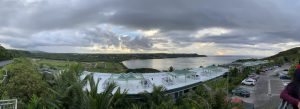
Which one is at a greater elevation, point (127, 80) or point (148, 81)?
point (127, 80)

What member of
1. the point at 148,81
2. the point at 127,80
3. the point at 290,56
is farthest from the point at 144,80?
the point at 290,56

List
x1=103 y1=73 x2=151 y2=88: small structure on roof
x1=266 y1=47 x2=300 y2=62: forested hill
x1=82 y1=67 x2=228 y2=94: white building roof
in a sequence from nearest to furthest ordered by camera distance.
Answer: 1. x1=82 y1=67 x2=228 y2=94: white building roof
2. x1=103 y1=73 x2=151 y2=88: small structure on roof
3. x1=266 y1=47 x2=300 y2=62: forested hill

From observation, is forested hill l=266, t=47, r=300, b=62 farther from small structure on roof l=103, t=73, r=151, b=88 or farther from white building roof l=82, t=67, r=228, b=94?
small structure on roof l=103, t=73, r=151, b=88

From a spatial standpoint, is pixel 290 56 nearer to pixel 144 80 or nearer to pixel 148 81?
pixel 148 81

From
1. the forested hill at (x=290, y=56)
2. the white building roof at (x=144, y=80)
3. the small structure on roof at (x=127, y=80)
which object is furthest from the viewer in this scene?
the forested hill at (x=290, y=56)

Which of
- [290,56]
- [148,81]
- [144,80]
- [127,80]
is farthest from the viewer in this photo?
[290,56]

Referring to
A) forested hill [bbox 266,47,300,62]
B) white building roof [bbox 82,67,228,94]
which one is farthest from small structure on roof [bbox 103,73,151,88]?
forested hill [bbox 266,47,300,62]

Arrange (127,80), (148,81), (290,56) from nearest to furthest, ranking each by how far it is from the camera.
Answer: (127,80) → (148,81) → (290,56)

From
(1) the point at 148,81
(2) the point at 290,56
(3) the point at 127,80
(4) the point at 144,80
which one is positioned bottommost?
(1) the point at 148,81

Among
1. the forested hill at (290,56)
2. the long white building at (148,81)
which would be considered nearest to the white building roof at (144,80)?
the long white building at (148,81)

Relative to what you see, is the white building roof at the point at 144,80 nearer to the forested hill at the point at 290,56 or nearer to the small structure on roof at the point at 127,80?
the small structure on roof at the point at 127,80

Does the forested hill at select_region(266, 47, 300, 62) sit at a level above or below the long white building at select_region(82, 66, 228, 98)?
above
